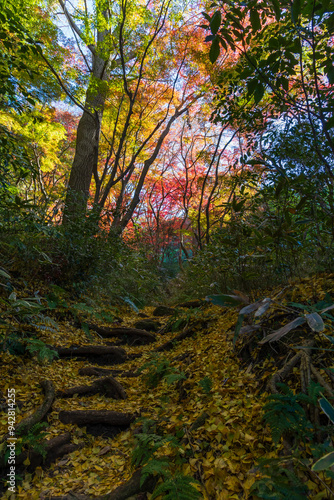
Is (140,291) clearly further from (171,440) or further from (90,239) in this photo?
(171,440)

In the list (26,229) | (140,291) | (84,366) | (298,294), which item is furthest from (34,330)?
(140,291)

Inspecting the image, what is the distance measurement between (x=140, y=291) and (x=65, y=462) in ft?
18.2

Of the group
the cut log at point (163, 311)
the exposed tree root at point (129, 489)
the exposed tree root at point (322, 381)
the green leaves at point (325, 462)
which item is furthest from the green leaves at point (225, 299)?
the cut log at point (163, 311)

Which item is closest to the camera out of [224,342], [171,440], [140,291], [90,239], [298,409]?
[298,409]

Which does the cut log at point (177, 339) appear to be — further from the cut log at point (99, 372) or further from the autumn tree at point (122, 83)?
the autumn tree at point (122, 83)

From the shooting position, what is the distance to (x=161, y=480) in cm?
169

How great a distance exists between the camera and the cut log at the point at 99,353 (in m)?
3.89

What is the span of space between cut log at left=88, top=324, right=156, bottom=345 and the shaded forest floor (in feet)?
3.62

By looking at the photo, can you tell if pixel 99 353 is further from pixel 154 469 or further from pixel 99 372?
pixel 154 469

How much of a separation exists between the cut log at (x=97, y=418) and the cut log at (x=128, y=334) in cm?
235

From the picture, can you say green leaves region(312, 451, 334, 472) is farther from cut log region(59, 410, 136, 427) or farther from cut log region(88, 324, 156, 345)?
cut log region(88, 324, 156, 345)

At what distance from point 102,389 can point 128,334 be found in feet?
6.21

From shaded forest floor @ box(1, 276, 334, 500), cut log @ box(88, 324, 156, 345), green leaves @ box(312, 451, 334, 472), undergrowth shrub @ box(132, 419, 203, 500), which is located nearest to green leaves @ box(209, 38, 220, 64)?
shaded forest floor @ box(1, 276, 334, 500)

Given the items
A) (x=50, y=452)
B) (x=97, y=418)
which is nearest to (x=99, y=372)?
(x=97, y=418)
